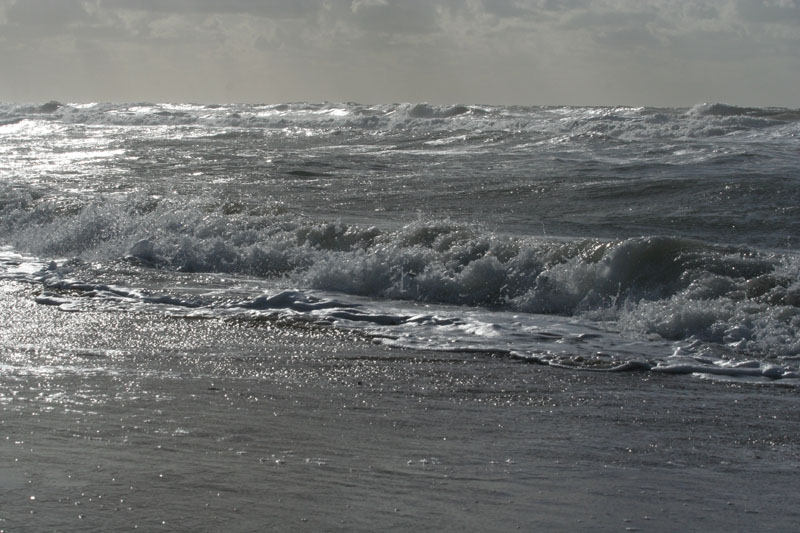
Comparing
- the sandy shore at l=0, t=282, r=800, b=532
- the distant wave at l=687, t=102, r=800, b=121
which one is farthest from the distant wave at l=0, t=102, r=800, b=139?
the sandy shore at l=0, t=282, r=800, b=532

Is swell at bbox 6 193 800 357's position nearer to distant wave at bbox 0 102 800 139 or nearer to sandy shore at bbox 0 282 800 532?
sandy shore at bbox 0 282 800 532

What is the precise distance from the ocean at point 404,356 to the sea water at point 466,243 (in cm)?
4

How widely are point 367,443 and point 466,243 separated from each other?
5.59m

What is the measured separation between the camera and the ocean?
3.55 m

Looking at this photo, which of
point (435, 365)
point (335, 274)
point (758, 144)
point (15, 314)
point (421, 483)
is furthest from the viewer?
point (758, 144)

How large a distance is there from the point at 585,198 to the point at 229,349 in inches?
371

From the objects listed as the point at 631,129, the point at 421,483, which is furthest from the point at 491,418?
the point at 631,129

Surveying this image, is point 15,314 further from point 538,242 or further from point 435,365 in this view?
point 538,242

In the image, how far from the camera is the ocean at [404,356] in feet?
11.7

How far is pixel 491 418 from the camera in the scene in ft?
15.4

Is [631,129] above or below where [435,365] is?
above

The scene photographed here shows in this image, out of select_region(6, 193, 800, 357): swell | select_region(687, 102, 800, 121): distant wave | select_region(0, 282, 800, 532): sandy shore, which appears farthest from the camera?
select_region(687, 102, 800, 121): distant wave

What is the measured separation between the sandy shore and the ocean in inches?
0.8

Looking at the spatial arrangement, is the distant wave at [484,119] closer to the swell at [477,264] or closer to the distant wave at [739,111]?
the distant wave at [739,111]
